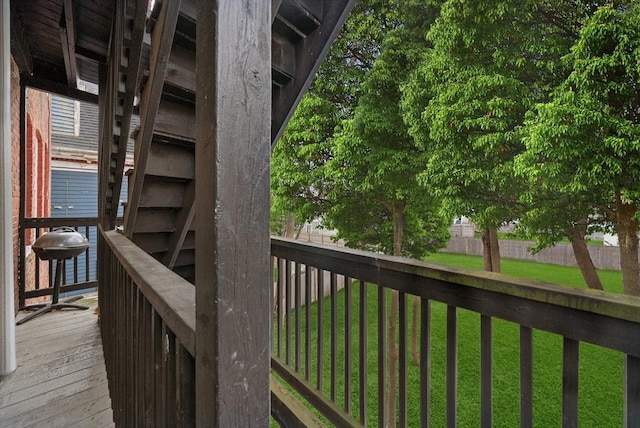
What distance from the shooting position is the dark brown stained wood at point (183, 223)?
259cm

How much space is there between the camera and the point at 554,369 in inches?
234

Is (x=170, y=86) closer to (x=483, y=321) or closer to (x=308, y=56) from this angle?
(x=308, y=56)

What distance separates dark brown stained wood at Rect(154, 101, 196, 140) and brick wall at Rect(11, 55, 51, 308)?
2.30 metres

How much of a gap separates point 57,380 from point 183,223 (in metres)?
1.27

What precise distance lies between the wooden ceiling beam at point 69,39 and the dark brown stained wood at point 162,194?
4.45 feet

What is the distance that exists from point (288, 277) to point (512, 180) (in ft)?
13.0

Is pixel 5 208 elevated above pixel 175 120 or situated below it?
below

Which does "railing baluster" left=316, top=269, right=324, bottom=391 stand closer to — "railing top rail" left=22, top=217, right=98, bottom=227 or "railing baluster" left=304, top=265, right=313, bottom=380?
"railing baluster" left=304, top=265, right=313, bottom=380

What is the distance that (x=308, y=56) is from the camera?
2.15m

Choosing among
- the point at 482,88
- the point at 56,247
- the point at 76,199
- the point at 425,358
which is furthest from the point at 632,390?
the point at 76,199

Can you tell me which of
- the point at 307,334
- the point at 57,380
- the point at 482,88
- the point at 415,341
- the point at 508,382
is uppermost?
the point at 482,88

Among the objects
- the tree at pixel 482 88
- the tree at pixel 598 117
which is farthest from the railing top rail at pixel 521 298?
the tree at pixel 482 88

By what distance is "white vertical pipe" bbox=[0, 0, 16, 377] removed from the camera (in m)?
2.16

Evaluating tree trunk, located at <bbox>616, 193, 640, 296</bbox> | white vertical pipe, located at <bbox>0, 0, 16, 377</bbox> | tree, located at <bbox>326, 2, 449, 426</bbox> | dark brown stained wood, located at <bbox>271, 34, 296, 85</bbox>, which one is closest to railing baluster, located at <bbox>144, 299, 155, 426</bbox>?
dark brown stained wood, located at <bbox>271, 34, 296, 85</bbox>
